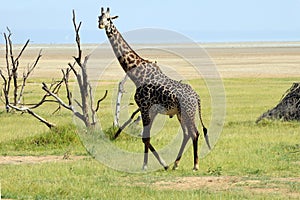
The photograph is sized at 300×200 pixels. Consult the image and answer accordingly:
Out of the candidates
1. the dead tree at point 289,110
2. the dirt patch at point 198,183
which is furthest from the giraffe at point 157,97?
the dead tree at point 289,110

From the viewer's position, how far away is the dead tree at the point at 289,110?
21.3m

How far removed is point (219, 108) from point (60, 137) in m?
10.3

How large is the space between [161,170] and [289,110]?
920 cm

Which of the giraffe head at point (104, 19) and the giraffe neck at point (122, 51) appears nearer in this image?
the giraffe head at point (104, 19)

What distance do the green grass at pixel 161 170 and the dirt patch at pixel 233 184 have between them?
0.6 inches

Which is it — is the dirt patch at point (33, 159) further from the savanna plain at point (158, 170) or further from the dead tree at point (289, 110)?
the dead tree at point (289, 110)

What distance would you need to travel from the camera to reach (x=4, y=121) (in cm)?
2345

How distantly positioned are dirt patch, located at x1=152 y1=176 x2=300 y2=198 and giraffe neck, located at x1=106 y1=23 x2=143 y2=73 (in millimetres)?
2389

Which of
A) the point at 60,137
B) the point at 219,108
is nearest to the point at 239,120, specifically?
the point at 219,108

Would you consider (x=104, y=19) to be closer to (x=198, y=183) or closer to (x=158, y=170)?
(x=158, y=170)

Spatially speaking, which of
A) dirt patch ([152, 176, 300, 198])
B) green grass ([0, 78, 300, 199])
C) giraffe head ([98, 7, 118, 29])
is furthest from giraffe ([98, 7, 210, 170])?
dirt patch ([152, 176, 300, 198])

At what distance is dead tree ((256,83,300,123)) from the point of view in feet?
69.8

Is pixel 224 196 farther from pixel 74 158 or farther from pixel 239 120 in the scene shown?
pixel 239 120

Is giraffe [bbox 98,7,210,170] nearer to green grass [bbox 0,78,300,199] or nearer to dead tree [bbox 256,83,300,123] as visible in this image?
green grass [bbox 0,78,300,199]
